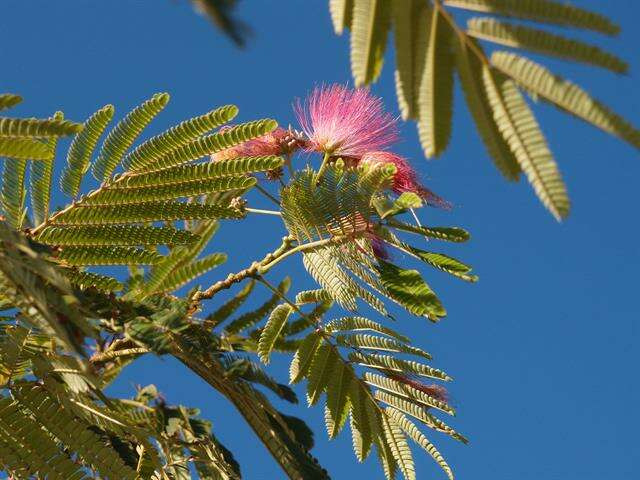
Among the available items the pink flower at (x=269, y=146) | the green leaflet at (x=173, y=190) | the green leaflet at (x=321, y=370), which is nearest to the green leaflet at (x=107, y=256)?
the green leaflet at (x=173, y=190)

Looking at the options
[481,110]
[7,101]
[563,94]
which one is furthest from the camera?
[7,101]

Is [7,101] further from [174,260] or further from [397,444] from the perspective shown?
[397,444]

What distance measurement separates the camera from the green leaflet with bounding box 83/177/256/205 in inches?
109

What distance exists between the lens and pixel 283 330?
3.10 metres

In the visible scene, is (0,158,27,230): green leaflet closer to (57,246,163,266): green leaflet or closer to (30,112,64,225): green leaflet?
(30,112,64,225): green leaflet

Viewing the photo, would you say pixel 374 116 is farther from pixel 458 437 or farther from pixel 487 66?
pixel 487 66

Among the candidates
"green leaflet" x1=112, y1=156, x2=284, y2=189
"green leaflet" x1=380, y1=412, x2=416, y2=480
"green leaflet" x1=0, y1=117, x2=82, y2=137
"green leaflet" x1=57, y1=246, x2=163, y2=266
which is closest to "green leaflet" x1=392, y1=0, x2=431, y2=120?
"green leaflet" x1=0, y1=117, x2=82, y2=137

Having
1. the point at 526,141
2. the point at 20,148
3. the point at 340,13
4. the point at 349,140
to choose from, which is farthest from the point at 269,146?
the point at 526,141

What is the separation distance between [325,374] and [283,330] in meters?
0.18

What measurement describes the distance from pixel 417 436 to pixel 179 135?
116 cm

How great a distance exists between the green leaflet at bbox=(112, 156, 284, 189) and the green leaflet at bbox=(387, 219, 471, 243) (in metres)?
0.39

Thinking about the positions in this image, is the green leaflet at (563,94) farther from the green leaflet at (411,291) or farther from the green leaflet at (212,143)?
the green leaflet at (212,143)

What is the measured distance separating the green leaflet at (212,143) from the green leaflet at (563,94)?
1.33 metres

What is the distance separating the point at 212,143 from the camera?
280cm
